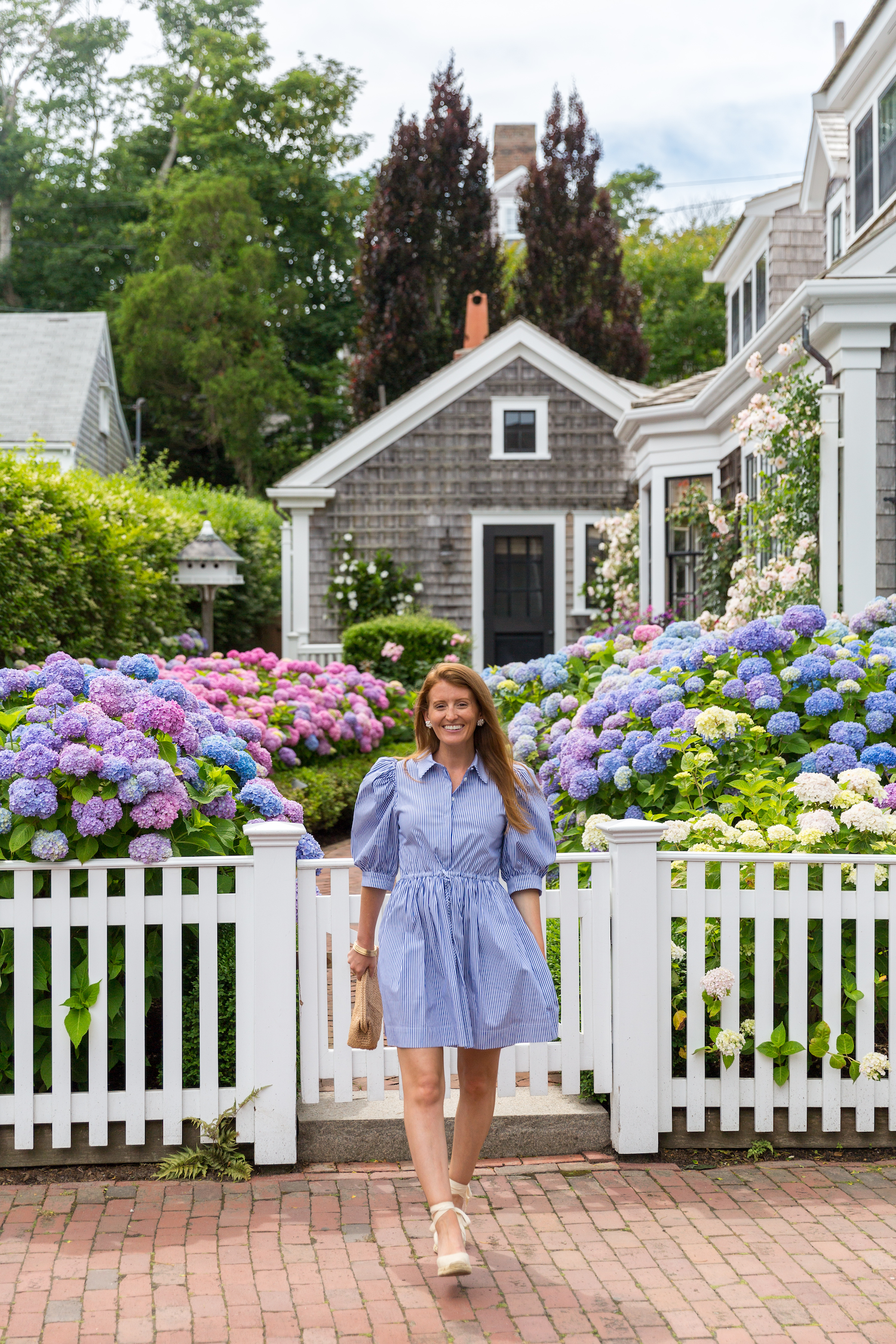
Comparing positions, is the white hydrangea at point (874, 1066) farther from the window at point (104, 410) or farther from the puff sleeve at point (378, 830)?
the window at point (104, 410)

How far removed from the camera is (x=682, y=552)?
511 inches

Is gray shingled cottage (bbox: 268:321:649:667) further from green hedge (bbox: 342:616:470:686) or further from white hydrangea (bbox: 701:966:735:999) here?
white hydrangea (bbox: 701:966:735:999)

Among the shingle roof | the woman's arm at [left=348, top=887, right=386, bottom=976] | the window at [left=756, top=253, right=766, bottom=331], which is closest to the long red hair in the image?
the woman's arm at [left=348, top=887, right=386, bottom=976]

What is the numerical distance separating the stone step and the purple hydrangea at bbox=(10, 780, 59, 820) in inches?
46.9

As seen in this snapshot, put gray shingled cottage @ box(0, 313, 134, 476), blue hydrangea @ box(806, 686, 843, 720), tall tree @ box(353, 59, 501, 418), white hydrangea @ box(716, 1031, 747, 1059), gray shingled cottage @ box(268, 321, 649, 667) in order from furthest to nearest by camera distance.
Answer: tall tree @ box(353, 59, 501, 418) → gray shingled cottage @ box(0, 313, 134, 476) → gray shingled cottage @ box(268, 321, 649, 667) → blue hydrangea @ box(806, 686, 843, 720) → white hydrangea @ box(716, 1031, 747, 1059)

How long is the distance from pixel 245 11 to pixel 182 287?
12.4m

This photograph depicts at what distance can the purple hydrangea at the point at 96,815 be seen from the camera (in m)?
3.58

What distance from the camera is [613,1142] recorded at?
372 cm

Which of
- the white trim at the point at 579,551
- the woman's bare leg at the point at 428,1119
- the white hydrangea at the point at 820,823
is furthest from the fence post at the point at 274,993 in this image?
the white trim at the point at 579,551

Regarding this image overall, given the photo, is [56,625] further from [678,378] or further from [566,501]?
[678,378]

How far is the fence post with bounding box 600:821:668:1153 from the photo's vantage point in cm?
365

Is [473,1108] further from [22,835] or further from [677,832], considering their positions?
[22,835]

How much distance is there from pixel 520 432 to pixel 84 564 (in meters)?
8.87

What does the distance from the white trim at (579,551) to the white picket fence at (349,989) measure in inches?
538
